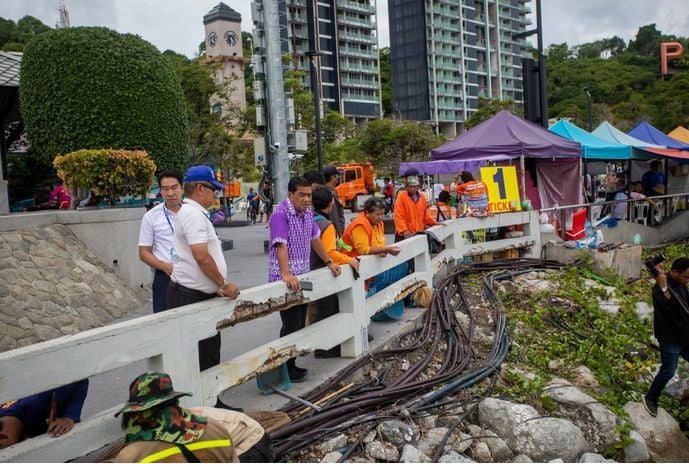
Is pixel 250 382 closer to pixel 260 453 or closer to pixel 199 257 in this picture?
pixel 199 257

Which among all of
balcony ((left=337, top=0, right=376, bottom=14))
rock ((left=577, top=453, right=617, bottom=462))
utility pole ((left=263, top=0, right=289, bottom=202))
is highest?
balcony ((left=337, top=0, right=376, bottom=14))

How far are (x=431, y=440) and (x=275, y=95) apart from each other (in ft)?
30.8

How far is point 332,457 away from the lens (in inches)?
167

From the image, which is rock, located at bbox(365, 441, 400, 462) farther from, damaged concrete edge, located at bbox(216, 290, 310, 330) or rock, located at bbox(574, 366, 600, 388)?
A: rock, located at bbox(574, 366, 600, 388)

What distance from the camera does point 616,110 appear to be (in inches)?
2372

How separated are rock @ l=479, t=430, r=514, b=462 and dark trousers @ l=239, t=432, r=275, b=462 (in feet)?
6.65

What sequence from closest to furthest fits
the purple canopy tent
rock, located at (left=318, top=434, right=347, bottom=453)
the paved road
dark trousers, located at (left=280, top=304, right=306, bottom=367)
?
rock, located at (left=318, top=434, right=347, bottom=453) → the paved road → dark trousers, located at (left=280, top=304, right=306, bottom=367) → the purple canopy tent

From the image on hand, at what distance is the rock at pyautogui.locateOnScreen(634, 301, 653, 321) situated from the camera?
9.07 meters

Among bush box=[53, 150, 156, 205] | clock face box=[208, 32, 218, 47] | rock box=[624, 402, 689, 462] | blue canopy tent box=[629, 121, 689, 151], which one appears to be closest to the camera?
rock box=[624, 402, 689, 462]

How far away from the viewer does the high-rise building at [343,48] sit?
273 ft

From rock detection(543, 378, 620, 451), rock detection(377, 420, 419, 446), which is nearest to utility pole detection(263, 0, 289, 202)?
rock detection(543, 378, 620, 451)

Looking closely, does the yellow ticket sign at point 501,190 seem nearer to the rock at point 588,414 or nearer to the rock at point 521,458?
the rock at point 588,414

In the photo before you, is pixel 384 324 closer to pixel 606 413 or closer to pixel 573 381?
pixel 573 381

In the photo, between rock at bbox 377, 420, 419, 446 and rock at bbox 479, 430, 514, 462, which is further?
rock at bbox 479, 430, 514, 462
